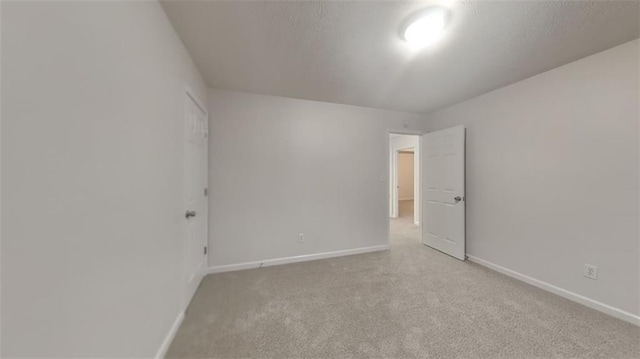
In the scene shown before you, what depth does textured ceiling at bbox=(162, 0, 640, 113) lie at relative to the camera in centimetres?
141

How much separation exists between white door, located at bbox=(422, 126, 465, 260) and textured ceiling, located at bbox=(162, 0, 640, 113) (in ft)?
2.87

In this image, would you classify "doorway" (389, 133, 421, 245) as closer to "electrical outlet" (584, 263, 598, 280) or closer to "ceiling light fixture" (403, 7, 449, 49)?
"electrical outlet" (584, 263, 598, 280)

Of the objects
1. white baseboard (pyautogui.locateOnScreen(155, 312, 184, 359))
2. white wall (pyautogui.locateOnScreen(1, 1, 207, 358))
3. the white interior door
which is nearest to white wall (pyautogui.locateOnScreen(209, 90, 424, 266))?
white baseboard (pyautogui.locateOnScreen(155, 312, 184, 359))

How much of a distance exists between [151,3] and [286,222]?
95.7 inches

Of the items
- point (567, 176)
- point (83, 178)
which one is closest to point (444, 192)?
point (567, 176)

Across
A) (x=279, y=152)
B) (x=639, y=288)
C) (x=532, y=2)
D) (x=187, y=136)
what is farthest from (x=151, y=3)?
(x=639, y=288)

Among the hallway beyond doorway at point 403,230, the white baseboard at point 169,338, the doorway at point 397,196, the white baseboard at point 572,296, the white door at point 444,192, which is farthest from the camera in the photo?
the doorway at point 397,196

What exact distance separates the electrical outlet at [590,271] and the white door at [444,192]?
43.4 inches

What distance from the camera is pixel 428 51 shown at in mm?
1864

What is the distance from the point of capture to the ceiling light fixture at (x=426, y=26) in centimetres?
142

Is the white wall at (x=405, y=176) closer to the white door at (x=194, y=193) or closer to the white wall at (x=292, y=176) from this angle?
the white wall at (x=292, y=176)

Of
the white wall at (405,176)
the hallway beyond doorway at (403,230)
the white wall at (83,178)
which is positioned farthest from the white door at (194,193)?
the white wall at (405,176)

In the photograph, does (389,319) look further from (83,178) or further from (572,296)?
(83,178)

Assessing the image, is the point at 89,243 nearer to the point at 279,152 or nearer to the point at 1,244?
the point at 1,244
